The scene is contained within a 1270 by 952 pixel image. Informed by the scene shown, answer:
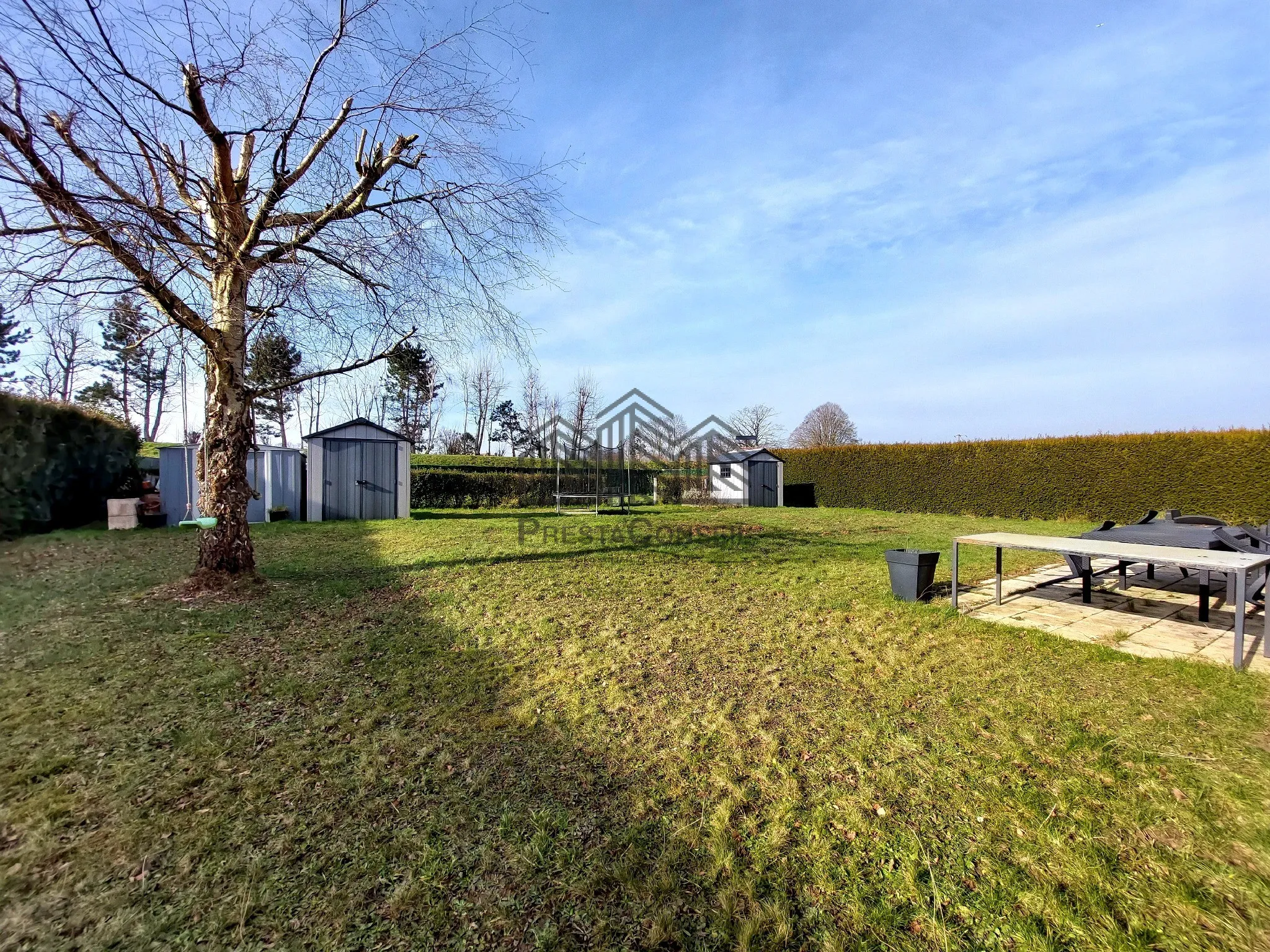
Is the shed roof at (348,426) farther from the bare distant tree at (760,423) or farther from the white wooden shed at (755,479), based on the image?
the bare distant tree at (760,423)

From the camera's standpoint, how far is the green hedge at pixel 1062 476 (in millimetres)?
11188

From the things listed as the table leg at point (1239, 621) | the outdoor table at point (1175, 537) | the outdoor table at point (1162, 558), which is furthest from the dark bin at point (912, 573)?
the table leg at point (1239, 621)

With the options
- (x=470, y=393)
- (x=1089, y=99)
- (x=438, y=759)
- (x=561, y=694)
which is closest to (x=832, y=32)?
(x=1089, y=99)

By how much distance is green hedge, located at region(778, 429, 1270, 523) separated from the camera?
11.2 meters

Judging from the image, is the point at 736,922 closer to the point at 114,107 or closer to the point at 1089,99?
the point at 114,107

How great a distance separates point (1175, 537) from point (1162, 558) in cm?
215

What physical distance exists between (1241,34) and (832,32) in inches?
161

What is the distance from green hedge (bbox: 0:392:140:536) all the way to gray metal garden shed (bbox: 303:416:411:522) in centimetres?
363

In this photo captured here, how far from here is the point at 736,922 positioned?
1583 millimetres

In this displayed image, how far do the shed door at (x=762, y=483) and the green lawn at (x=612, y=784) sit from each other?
14.9 meters

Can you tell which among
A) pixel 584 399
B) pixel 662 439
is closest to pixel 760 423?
pixel 662 439

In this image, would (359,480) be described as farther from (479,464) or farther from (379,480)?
(479,464)

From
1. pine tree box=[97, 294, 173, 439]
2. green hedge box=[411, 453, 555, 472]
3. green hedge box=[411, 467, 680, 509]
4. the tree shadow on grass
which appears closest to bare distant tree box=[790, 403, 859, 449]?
green hedge box=[411, 467, 680, 509]

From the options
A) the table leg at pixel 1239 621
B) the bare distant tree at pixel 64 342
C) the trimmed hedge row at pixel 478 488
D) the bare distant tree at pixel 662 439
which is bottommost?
the table leg at pixel 1239 621
